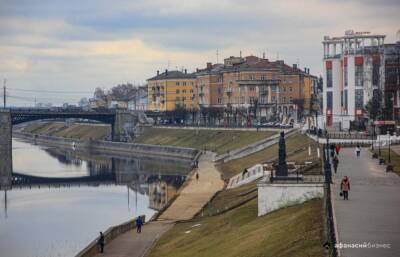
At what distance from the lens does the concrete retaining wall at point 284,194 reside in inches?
1436

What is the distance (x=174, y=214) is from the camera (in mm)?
56344

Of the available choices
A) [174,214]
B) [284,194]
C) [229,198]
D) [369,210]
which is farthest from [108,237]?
[369,210]

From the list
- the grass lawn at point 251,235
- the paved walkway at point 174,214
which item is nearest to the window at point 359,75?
the paved walkway at point 174,214

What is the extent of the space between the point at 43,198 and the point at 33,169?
3566 cm

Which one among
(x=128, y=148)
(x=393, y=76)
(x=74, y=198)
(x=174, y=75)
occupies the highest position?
(x=174, y=75)

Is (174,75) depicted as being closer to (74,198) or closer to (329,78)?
(329,78)

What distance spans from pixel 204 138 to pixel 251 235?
320ft

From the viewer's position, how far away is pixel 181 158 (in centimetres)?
12162

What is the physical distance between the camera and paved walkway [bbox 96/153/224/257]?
4185 cm

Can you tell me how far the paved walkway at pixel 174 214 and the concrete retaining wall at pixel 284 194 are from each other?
6711 millimetres

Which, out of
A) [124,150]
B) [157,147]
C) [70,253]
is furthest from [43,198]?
[124,150]

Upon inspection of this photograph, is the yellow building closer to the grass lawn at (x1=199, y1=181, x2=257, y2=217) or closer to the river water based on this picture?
the river water

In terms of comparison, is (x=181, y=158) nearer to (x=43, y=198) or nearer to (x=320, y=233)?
(x=43, y=198)

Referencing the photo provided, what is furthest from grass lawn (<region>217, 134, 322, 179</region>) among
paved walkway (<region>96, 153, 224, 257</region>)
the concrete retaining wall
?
the concrete retaining wall
